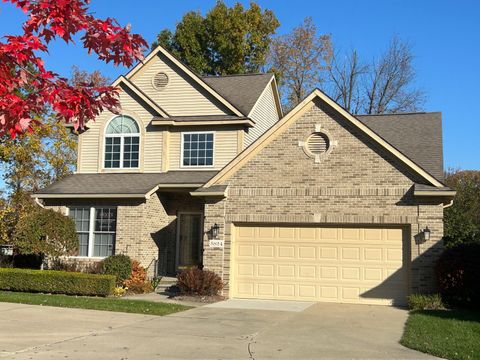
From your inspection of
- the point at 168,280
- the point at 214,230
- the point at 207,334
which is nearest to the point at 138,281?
the point at 168,280

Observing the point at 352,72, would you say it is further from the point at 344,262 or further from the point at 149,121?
the point at 344,262

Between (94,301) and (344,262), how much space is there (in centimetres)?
711

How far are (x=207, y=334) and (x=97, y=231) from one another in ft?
35.5

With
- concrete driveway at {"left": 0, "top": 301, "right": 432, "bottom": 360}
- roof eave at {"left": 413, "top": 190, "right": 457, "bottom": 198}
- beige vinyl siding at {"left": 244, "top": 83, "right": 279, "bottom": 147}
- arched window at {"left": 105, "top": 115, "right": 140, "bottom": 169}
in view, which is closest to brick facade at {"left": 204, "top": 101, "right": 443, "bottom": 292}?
roof eave at {"left": 413, "top": 190, "right": 457, "bottom": 198}

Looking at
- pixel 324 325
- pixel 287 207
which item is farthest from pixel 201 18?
pixel 324 325

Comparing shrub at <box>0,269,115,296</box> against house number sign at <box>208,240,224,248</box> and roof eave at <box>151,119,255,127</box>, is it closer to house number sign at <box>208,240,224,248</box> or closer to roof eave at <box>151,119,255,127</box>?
house number sign at <box>208,240,224,248</box>

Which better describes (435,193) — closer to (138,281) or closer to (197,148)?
(138,281)

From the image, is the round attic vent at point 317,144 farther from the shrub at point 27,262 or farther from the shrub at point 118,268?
the shrub at point 27,262

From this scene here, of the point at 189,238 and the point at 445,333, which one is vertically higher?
the point at 189,238

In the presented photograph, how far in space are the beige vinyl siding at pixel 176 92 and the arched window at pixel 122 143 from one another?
5.44 feet

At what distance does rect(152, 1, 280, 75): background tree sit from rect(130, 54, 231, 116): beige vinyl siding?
14.8 meters

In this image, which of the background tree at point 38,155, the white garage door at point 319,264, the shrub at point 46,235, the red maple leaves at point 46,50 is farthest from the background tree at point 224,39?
the red maple leaves at point 46,50

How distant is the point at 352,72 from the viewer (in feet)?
133

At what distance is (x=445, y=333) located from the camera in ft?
34.5
